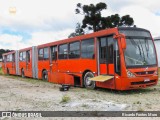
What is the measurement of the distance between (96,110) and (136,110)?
1110 millimetres

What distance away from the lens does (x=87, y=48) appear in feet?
53.7

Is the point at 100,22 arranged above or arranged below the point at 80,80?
above

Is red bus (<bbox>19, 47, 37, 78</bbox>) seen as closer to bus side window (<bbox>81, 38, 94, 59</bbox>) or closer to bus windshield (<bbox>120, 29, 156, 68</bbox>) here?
bus side window (<bbox>81, 38, 94, 59</bbox>)

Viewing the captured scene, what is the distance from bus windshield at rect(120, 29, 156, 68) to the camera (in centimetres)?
1408

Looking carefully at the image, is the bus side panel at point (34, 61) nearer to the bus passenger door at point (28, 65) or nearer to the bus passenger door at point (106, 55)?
the bus passenger door at point (28, 65)

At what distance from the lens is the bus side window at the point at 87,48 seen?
629 inches

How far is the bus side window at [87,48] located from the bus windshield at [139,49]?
2.12m

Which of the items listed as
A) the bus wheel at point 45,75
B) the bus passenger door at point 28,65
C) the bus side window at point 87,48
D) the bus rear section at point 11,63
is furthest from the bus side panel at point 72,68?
the bus rear section at point 11,63

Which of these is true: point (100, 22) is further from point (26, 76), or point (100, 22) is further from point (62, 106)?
point (62, 106)

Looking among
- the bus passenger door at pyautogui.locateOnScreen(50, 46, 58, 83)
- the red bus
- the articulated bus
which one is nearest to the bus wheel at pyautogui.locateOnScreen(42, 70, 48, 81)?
the bus passenger door at pyautogui.locateOnScreen(50, 46, 58, 83)

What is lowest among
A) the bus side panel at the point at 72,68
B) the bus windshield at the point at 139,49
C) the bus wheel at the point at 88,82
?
the bus wheel at the point at 88,82

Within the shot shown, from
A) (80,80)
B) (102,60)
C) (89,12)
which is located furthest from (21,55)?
(89,12)

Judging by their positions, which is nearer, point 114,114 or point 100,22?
point 114,114

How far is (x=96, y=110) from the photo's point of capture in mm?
9836
